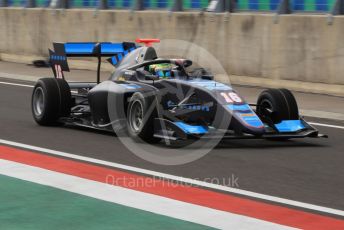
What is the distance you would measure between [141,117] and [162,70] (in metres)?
0.89

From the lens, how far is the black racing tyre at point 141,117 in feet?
31.9

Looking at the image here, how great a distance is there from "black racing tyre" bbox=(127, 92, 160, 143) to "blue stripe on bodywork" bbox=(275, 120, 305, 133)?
1.52 meters

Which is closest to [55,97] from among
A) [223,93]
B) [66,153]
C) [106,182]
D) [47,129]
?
[47,129]

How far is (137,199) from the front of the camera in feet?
22.8

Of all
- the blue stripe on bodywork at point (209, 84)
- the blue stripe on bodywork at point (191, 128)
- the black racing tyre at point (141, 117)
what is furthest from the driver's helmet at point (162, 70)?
the blue stripe on bodywork at point (191, 128)

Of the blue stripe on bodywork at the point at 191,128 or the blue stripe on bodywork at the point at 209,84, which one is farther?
the blue stripe on bodywork at the point at 209,84

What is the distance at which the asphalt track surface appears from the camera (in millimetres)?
7668

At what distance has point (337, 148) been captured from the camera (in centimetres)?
1012

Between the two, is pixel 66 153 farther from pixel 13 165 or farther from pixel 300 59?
pixel 300 59

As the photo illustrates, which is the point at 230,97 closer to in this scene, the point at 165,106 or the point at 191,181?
the point at 165,106

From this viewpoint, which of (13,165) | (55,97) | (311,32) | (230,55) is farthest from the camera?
(230,55)

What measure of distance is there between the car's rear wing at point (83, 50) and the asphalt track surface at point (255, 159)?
96 centimetres

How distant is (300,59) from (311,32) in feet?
1.92

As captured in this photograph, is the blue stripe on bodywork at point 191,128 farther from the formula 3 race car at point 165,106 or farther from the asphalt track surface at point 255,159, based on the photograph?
the asphalt track surface at point 255,159
